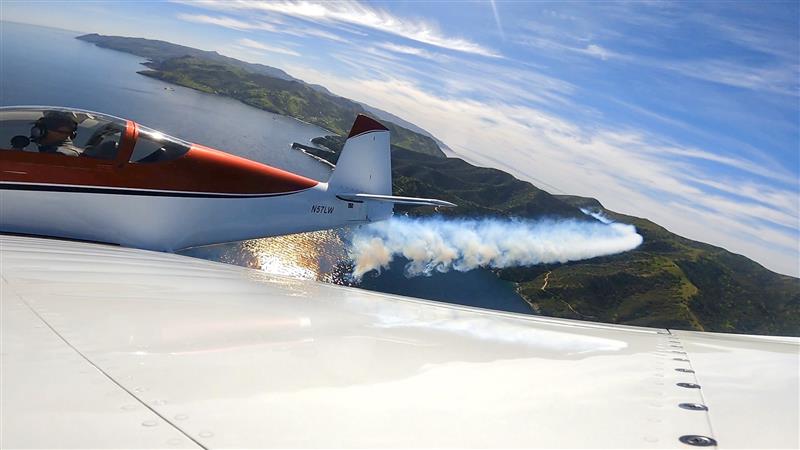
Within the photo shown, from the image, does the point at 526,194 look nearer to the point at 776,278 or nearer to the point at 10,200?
the point at 776,278

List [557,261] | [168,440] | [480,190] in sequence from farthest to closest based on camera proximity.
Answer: [480,190], [557,261], [168,440]

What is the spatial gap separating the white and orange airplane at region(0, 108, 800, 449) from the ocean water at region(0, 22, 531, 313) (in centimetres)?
5267

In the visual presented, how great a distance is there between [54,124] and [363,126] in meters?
12.1

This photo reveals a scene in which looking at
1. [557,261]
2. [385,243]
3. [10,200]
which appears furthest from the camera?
[557,261]

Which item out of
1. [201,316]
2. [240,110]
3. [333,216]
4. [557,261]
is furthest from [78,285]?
[240,110]

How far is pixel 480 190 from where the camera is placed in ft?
529

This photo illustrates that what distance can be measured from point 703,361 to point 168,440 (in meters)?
3.12

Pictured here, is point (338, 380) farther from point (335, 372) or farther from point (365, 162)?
point (365, 162)

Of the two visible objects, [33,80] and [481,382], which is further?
[33,80]

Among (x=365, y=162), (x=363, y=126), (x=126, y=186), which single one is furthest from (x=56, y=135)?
(x=363, y=126)

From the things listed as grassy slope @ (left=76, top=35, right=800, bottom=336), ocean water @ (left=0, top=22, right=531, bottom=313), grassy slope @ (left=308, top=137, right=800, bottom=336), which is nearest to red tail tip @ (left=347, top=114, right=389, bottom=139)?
ocean water @ (left=0, top=22, right=531, bottom=313)

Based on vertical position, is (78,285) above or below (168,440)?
below

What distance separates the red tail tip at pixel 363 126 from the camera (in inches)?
758

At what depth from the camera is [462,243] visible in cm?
11406
